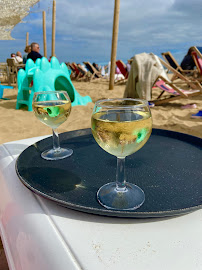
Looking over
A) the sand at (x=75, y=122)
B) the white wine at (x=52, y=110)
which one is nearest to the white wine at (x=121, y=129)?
the white wine at (x=52, y=110)

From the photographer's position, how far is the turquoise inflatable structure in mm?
4652

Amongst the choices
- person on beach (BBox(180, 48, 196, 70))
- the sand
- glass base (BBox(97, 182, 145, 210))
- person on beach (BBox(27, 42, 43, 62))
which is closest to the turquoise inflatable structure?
the sand

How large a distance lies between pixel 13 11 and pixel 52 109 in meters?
18.3

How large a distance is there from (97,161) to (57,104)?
12.7 inches

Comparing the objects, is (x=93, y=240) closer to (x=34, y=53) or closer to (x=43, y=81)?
(x=43, y=81)

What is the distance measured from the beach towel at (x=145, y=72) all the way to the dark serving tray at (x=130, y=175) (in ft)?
13.8

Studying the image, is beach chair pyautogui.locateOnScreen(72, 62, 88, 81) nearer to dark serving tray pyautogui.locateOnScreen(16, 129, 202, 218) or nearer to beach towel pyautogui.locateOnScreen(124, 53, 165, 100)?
beach towel pyautogui.locateOnScreen(124, 53, 165, 100)

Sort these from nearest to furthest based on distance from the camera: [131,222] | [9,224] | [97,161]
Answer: [131,222], [9,224], [97,161]

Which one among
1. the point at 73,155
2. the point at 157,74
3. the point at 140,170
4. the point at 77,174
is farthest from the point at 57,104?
the point at 157,74

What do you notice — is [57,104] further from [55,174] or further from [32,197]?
[32,197]

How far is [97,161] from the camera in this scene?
947 mm

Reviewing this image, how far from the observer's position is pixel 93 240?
0.54m

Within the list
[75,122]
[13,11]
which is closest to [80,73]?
[13,11]

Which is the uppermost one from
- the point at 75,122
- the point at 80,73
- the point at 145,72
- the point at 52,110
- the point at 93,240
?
the point at 80,73
